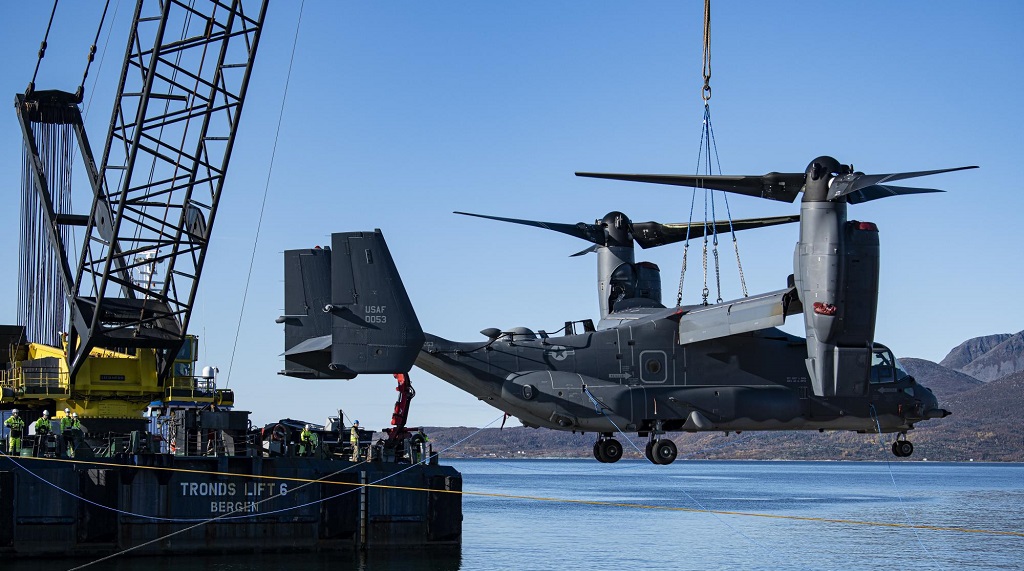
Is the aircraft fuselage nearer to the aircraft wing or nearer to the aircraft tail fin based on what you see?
the aircraft wing

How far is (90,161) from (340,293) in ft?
105

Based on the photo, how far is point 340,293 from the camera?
107ft

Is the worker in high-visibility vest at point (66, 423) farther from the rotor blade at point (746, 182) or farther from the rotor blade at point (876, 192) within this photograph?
the rotor blade at point (876, 192)

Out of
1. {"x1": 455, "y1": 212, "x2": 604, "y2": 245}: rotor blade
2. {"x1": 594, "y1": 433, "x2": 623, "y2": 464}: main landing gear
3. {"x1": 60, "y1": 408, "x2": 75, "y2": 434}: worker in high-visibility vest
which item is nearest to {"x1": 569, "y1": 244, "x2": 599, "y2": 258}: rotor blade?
{"x1": 455, "y1": 212, "x2": 604, "y2": 245}: rotor blade

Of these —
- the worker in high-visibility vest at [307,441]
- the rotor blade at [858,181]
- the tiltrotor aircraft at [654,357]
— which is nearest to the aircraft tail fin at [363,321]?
the tiltrotor aircraft at [654,357]

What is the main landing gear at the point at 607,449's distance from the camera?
30.2m

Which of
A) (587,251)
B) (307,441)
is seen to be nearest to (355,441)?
(307,441)

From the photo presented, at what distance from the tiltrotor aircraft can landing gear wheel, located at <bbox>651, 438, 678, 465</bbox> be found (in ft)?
0.16

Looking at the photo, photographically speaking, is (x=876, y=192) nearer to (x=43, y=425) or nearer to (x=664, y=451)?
(x=664, y=451)

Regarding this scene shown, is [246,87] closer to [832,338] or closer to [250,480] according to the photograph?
[250,480]

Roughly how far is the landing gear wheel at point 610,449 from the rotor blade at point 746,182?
7.71 m

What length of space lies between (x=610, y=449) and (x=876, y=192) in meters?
9.41

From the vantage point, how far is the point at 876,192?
87.7 ft

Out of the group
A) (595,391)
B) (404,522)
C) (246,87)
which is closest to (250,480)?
(404,522)
